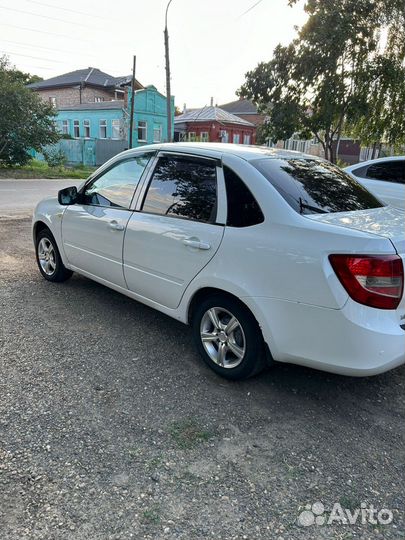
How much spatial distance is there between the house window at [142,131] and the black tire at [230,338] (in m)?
35.5

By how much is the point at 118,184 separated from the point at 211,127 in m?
41.4

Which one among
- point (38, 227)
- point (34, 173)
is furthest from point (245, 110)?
point (38, 227)

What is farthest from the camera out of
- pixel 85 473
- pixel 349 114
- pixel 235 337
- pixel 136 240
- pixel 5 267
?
pixel 349 114

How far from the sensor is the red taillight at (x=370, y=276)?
2.54 meters

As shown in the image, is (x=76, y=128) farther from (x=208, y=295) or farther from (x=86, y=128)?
(x=208, y=295)

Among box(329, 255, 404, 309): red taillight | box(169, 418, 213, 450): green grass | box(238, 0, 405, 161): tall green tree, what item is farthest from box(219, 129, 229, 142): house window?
box(169, 418, 213, 450): green grass

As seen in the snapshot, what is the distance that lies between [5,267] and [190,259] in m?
3.73

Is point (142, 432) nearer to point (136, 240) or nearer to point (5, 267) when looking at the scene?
point (136, 240)

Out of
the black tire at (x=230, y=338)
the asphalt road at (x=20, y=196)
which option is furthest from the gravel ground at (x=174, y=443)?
the asphalt road at (x=20, y=196)

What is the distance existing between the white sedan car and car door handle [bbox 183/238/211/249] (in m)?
0.02

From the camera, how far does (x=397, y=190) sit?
22.4 feet

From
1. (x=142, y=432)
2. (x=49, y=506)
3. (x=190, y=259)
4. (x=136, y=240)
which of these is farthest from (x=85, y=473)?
(x=136, y=240)

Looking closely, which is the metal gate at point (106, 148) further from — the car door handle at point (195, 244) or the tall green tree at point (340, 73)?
the car door handle at point (195, 244)

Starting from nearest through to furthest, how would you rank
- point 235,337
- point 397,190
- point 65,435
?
1. point 65,435
2. point 235,337
3. point 397,190
